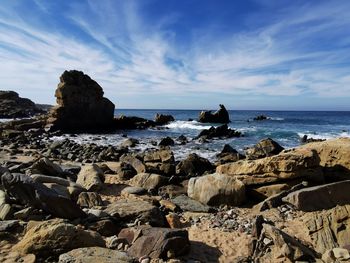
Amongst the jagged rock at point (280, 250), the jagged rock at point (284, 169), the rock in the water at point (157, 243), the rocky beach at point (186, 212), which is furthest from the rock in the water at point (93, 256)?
the jagged rock at point (284, 169)

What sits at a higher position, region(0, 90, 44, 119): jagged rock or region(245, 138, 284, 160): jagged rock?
region(0, 90, 44, 119): jagged rock

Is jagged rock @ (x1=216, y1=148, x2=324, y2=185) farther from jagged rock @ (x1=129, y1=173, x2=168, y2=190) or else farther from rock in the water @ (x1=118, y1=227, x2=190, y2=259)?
rock in the water @ (x1=118, y1=227, x2=190, y2=259)

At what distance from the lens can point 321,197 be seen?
417 inches

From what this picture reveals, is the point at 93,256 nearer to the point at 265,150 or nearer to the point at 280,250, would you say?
the point at 280,250

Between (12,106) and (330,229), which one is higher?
(12,106)

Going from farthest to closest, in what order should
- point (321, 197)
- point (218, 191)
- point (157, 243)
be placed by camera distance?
point (218, 191), point (321, 197), point (157, 243)

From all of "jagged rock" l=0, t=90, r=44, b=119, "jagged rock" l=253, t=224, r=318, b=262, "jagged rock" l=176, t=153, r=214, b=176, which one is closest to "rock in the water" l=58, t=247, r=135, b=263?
"jagged rock" l=253, t=224, r=318, b=262

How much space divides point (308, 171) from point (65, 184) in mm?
8575

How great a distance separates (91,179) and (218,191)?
4.98 meters

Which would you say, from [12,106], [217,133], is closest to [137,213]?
[217,133]

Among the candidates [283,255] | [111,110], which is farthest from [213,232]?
[111,110]

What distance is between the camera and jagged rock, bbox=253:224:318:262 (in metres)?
7.34

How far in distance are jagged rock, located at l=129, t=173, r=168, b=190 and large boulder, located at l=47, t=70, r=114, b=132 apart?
1318 inches

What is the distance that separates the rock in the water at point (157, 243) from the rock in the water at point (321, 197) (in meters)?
4.58
